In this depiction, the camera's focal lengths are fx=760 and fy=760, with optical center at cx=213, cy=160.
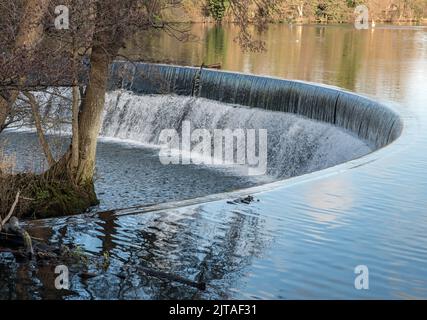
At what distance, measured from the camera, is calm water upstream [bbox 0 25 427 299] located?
606 centimetres

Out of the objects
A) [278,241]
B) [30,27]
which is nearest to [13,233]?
[30,27]

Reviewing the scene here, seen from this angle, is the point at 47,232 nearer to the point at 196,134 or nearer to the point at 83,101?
the point at 83,101

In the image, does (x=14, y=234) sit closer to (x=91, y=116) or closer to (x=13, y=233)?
(x=13, y=233)

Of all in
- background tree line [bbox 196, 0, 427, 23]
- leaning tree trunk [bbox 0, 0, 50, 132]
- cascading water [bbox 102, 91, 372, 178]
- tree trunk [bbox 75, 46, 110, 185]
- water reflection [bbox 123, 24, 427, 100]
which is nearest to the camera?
leaning tree trunk [bbox 0, 0, 50, 132]

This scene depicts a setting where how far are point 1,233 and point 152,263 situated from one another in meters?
1.45

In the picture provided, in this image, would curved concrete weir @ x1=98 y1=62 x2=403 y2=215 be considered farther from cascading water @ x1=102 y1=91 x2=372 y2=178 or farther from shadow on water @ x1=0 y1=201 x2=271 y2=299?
shadow on water @ x1=0 y1=201 x2=271 y2=299

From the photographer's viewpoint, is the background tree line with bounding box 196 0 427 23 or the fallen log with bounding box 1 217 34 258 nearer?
the fallen log with bounding box 1 217 34 258

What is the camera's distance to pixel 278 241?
286 inches

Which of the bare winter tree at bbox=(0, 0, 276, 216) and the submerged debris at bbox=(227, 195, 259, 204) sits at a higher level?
the bare winter tree at bbox=(0, 0, 276, 216)

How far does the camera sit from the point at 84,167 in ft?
32.9

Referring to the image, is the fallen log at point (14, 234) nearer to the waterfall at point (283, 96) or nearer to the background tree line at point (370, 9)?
the waterfall at point (283, 96)

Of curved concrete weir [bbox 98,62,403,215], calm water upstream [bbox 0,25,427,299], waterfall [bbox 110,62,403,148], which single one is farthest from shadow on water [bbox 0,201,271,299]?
waterfall [bbox 110,62,403,148]

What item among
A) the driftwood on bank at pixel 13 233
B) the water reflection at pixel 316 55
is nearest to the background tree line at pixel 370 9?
the water reflection at pixel 316 55
